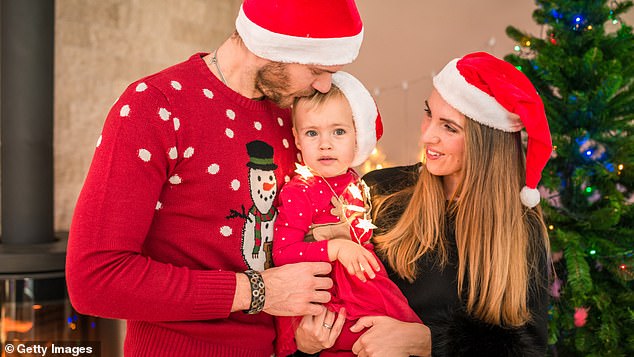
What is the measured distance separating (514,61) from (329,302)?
60.2 inches

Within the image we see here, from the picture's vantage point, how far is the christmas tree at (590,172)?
7.62 feet

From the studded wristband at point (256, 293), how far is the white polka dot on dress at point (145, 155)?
1.21ft

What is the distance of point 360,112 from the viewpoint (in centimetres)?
167

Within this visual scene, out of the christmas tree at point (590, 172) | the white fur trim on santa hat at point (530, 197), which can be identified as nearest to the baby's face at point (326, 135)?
the white fur trim on santa hat at point (530, 197)

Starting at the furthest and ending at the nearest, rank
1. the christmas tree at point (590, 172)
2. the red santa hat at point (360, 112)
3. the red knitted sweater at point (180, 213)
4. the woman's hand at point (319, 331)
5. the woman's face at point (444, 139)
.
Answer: the christmas tree at point (590, 172)
the woman's face at point (444, 139)
the red santa hat at point (360, 112)
the woman's hand at point (319, 331)
the red knitted sweater at point (180, 213)

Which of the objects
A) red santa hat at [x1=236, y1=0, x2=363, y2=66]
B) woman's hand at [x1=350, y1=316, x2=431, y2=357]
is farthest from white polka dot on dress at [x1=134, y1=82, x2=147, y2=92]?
woman's hand at [x1=350, y1=316, x2=431, y2=357]

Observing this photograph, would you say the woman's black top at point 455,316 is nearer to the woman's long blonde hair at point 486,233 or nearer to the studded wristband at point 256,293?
the woman's long blonde hair at point 486,233

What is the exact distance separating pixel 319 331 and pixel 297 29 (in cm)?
81

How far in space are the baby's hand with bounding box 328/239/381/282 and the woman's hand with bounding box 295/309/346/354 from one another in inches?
5.5

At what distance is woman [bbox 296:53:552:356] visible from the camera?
169 cm

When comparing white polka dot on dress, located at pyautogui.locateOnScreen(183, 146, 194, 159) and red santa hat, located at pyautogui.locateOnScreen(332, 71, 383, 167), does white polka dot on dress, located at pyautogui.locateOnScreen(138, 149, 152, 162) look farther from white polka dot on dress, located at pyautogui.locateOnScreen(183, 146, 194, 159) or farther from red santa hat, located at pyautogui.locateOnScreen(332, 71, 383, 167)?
red santa hat, located at pyautogui.locateOnScreen(332, 71, 383, 167)

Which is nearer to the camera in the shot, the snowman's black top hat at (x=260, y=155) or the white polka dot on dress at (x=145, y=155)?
the white polka dot on dress at (x=145, y=155)

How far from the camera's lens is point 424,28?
3926 mm

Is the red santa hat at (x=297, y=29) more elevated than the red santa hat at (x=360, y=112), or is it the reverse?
the red santa hat at (x=297, y=29)
